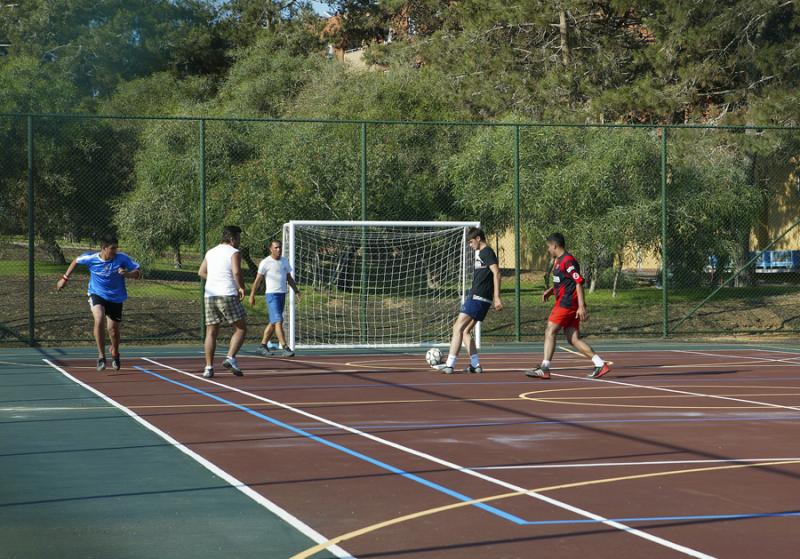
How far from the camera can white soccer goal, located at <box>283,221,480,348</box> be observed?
24.4 m

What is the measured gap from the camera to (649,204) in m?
27.4

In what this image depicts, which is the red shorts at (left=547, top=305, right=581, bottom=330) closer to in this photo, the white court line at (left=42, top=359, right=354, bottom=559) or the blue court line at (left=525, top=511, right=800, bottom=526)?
the white court line at (left=42, top=359, right=354, bottom=559)

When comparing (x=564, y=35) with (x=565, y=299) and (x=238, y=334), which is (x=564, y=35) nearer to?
(x=565, y=299)

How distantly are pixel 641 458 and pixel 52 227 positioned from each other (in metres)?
30.8

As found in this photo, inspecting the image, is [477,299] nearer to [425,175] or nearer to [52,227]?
[425,175]

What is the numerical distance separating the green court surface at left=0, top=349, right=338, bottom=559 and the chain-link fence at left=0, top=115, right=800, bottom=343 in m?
12.6

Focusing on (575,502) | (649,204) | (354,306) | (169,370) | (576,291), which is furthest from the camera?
(649,204)

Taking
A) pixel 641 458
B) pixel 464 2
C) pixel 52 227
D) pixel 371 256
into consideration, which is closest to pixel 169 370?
pixel 371 256

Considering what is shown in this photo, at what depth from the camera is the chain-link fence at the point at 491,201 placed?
25.8 metres

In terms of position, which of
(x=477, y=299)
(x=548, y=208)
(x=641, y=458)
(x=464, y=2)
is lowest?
(x=641, y=458)

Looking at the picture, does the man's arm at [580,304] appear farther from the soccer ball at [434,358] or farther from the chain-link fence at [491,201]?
the chain-link fence at [491,201]

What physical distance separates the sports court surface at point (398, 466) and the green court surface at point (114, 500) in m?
0.02

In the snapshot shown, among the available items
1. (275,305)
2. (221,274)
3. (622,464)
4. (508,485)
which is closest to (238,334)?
(221,274)

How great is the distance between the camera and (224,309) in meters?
16.0
